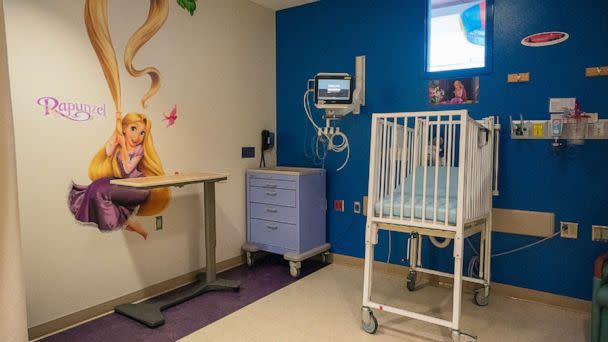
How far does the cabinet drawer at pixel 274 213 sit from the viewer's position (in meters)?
3.45

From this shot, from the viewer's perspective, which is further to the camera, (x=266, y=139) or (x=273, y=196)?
(x=266, y=139)

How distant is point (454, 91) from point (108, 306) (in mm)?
2895

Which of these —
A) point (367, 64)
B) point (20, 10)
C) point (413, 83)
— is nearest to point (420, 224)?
point (413, 83)

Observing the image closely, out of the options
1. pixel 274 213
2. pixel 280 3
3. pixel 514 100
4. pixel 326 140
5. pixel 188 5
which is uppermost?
pixel 280 3

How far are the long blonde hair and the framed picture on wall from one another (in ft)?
6.88

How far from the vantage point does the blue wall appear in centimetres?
265

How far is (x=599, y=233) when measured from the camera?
2637 millimetres

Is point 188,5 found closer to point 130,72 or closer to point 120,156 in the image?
point 130,72

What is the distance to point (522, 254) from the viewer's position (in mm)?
2912

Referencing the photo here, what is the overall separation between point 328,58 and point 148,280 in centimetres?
239

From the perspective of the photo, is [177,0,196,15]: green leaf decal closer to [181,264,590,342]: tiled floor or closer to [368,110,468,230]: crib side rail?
[368,110,468,230]: crib side rail

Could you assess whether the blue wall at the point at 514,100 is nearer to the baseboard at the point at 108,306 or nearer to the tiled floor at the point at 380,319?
the tiled floor at the point at 380,319

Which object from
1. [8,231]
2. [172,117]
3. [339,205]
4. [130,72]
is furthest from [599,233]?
[130,72]

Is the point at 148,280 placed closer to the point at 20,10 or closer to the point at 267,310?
the point at 267,310
